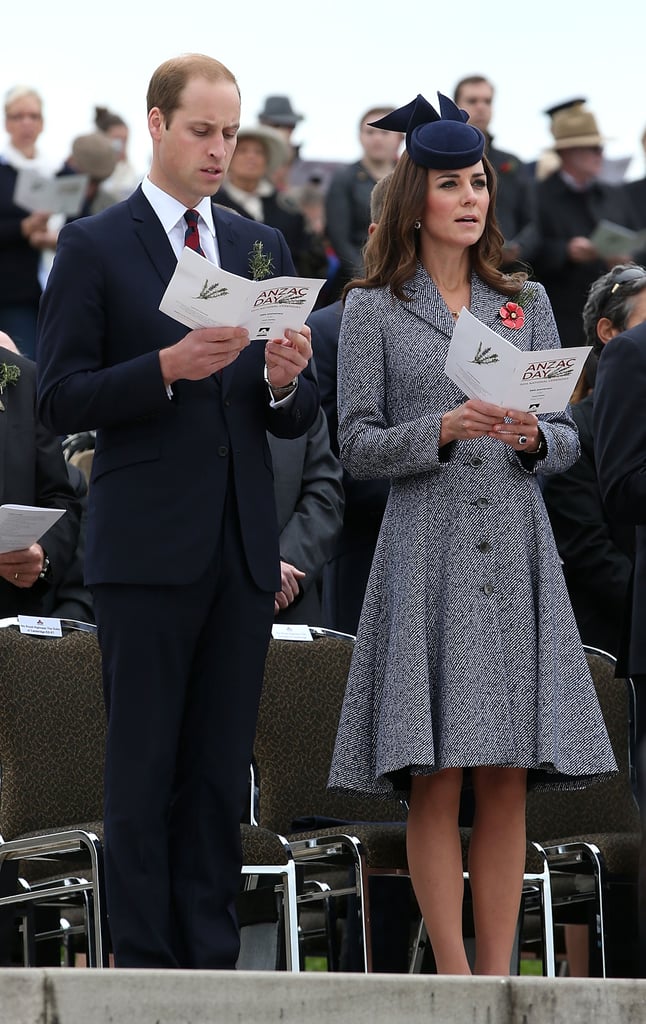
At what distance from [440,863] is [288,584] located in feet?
4.21

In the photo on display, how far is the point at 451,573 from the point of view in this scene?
4336 millimetres

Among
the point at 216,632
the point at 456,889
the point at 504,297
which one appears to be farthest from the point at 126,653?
the point at 504,297

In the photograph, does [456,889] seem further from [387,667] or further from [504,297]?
[504,297]

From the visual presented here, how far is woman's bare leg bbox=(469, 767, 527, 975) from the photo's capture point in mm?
4211

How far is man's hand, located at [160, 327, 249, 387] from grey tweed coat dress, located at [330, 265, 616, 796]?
2.32 ft

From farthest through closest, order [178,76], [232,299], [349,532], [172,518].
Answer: [349,532] → [178,76] → [172,518] → [232,299]

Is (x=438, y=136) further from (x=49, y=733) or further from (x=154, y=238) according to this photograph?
(x=49, y=733)

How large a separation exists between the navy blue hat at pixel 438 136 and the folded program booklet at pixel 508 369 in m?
0.63

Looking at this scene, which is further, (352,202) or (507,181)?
(352,202)

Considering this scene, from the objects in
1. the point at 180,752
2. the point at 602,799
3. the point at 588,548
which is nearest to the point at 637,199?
the point at 588,548

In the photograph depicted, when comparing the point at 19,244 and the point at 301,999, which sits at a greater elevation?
the point at 19,244

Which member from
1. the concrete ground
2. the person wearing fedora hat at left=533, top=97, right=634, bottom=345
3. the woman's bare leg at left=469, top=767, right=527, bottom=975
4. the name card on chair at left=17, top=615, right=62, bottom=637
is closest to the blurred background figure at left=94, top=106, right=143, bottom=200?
the person wearing fedora hat at left=533, top=97, right=634, bottom=345

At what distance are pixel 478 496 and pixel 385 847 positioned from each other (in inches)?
37.6

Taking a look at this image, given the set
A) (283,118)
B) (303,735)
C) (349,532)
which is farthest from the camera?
(283,118)
